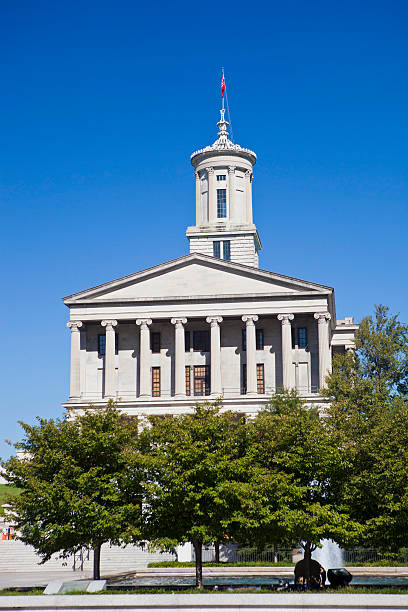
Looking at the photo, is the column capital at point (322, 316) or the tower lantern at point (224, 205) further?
the tower lantern at point (224, 205)

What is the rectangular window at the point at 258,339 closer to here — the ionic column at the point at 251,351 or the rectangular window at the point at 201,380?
the ionic column at the point at 251,351

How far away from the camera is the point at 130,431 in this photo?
130ft

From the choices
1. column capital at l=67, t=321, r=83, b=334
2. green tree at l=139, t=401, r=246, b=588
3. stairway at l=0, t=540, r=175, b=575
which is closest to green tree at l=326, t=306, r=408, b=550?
green tree at l=139, t=401, r=246, b=588

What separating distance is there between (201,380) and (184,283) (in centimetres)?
847

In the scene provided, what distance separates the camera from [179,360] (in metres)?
74.3

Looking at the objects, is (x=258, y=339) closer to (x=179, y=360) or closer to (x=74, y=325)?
(x=179, y=360)

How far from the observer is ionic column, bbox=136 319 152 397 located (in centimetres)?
7419

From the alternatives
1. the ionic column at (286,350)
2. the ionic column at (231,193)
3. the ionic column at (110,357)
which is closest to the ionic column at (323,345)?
the ionic column at (286,350)

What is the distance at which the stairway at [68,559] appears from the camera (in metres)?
48.3

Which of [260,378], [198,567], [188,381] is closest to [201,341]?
[188,381]

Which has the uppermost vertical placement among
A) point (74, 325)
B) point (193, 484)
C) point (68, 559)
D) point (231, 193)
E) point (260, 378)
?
point (231, 193)

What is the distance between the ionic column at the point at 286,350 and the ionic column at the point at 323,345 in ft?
7.86

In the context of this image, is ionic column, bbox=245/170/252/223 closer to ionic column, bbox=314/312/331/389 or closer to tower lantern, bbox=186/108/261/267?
tower lantern, bbox=186/108/261/267

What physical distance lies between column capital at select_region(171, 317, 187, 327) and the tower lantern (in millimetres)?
12683
